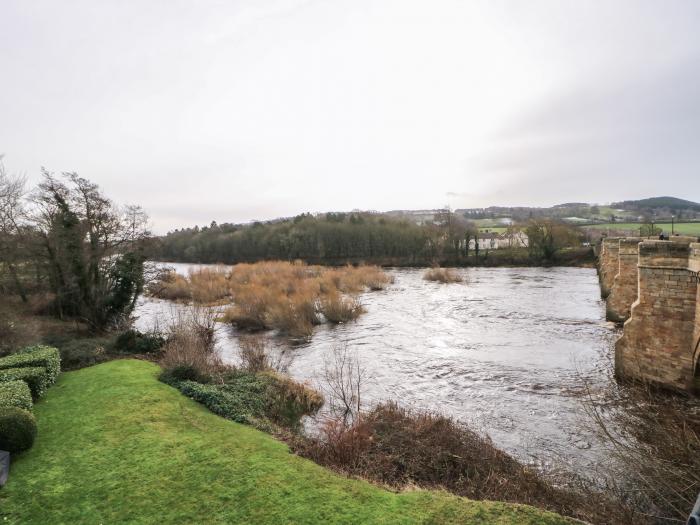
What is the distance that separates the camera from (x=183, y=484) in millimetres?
6105

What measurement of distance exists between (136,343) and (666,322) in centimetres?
1711

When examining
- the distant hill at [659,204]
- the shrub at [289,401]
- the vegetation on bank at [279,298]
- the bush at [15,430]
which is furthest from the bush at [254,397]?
the distant hill at [659,204]

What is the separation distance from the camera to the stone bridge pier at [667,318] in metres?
9.72

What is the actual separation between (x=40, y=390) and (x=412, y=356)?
12.2 m

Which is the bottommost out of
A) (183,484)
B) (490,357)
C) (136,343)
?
(490,357)

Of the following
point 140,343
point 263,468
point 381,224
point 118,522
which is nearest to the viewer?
point 118,522

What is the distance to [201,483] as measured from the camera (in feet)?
20.2

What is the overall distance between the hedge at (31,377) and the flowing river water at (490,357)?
7025mm

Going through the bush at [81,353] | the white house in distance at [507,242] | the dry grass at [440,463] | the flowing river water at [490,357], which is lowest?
the flowing river water at [490,357]

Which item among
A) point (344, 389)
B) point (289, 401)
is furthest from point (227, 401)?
point (344, 389)

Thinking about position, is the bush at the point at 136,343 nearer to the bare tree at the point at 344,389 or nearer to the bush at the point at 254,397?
the bush at the point at 254,397

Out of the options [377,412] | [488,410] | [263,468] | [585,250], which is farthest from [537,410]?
[585,250]

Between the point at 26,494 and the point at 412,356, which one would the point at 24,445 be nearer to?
the point at 26,494

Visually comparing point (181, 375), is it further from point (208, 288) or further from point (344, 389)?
point (208, 288)
